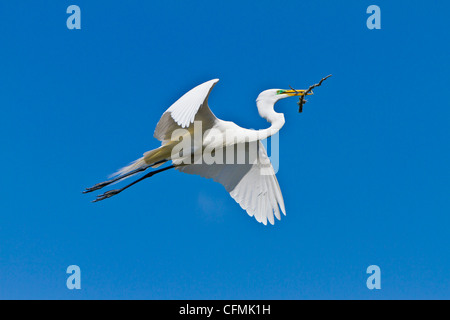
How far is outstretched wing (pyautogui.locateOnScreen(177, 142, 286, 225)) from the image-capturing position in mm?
10570

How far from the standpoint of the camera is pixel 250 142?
10328 mm

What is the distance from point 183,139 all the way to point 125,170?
1126 mm

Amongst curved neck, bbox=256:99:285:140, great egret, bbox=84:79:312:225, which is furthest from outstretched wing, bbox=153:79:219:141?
curved neck, bbox=256:99:285:140

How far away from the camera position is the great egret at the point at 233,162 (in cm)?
958

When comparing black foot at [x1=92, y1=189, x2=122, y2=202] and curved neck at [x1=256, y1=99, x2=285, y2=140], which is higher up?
curved neck at [x1=256, y1=99, x2=285, y2=140]

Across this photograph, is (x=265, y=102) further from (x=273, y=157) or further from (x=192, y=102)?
(x=192, y=102)

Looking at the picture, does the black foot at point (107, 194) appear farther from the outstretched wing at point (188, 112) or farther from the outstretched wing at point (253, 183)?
the outstretched wing at point (188, 112)

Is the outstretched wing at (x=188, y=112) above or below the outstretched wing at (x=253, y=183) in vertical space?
above

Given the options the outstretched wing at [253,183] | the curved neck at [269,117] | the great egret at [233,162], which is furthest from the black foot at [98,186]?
the curved neck at [269,117]

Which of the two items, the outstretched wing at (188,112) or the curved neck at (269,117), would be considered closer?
the outstretched wing at (188,112)

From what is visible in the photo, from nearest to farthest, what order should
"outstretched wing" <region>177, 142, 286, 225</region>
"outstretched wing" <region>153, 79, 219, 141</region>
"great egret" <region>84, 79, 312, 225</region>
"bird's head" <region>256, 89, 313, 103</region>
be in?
"outstretched wing" <region>153, 79, 219, 141</region>
"great egret" <region>84, 79, 312, 225</region>
"bird's head" <region>256, 89, 313, 103</region>
"outstretched wing" <region>177, 142, 286, 225</region>

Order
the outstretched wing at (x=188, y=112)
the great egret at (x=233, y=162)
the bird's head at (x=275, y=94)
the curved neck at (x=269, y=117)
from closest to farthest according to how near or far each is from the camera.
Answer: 1. the outstretched wing at (x=188, y=112)
2. the great egret at (x=233, y=162)
3. the curved neck at (x=269, y=117)
4. the bird's head at (x=275, y=94)

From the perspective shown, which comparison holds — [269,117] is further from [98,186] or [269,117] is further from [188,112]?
[98,186]

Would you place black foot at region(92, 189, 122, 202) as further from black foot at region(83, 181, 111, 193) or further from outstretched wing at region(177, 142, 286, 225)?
outstretched wing at region(177, 142, 286, 225)
